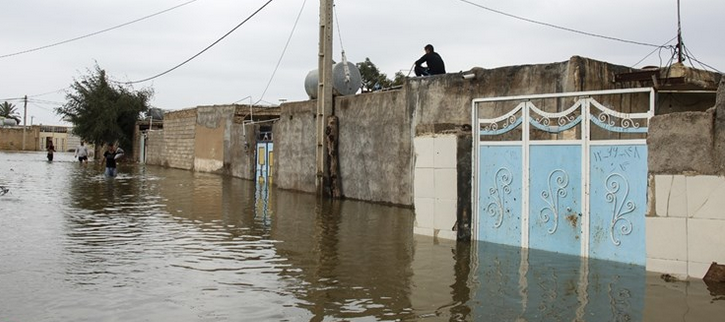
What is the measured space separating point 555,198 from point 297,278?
3.38 metres

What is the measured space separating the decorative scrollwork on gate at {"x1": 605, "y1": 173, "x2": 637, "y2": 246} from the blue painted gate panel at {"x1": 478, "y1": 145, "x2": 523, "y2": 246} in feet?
3.99

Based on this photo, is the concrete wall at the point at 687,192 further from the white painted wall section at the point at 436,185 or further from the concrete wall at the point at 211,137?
the concrete wall at the point at 211,137

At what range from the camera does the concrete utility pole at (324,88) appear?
17.3m

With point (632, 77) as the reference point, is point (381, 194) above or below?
below

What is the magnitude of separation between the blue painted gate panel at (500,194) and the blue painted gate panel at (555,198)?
224mm

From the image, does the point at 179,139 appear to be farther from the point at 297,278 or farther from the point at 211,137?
the point at 297,278

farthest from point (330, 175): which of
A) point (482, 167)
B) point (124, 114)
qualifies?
point (124, 114)

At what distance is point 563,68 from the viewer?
11094mm

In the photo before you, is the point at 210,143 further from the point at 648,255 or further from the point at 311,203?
A: the point at 648,255

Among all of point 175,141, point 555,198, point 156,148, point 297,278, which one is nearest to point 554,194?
point 555,198

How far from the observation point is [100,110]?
145ft

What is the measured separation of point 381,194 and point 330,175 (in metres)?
2.35

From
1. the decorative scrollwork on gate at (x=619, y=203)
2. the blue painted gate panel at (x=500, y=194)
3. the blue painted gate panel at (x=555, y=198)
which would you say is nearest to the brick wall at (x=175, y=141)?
the blue painted gate panel at (x=500, y=194)

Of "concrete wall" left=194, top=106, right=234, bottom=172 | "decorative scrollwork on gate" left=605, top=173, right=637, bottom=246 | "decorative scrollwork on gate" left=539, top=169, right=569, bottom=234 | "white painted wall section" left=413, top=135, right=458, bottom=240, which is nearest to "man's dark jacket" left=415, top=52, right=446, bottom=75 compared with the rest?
"white painted wall section" left=413, top=135, right=458, bottom=240
